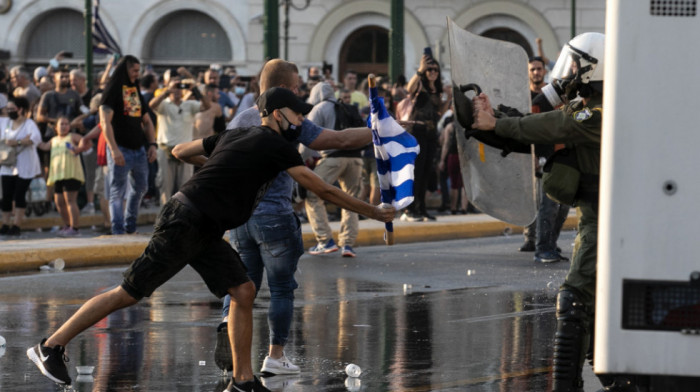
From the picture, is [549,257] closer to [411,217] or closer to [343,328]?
[411,217]

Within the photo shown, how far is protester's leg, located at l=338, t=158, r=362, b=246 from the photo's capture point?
13992 millimetres

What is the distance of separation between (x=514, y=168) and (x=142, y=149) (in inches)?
339

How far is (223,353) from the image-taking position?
7.98 metres

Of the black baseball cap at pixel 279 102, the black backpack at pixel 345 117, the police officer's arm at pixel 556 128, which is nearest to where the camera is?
the police officer's arm at pixel 556 128

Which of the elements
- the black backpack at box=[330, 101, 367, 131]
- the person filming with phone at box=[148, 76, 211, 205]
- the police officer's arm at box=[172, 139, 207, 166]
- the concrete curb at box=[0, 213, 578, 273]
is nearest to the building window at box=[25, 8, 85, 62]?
the person filming with phone at box=[148, 76, 211, 205]

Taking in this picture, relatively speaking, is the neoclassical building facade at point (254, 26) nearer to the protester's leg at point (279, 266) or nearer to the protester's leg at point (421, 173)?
the protester's leg at point (421, 173)

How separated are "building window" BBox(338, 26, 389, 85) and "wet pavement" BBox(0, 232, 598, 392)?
2293cm

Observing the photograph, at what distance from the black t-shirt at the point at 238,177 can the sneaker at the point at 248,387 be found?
802 millimetres

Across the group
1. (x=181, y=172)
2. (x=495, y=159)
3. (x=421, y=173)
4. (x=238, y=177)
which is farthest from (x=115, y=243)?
(x=495, y=159)

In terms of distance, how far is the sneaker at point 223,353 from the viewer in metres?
7.96

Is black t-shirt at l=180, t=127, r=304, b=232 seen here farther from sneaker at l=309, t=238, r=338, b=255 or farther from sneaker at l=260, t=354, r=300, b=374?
sneaker at l=309, t=238, r=338, b=255

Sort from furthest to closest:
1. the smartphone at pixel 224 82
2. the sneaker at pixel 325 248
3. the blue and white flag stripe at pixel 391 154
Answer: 1. the smartphone at pixel 224 82
2. the sneaker at pixel 325 248
3. the blue and white flag stripe at pixel 391 154

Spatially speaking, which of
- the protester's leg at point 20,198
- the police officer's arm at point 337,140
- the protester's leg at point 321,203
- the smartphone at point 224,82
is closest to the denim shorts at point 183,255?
the police officer's arm at point 337,140

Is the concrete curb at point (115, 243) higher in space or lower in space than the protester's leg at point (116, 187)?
lower
